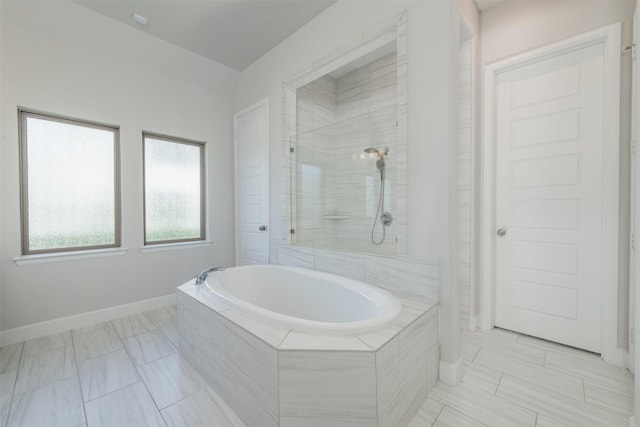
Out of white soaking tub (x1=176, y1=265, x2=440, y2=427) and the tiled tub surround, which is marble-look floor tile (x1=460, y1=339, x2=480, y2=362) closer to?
white soaking tub (x1=176, y1=265, x2=440, y2=427)

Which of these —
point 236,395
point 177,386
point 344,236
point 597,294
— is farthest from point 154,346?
point 597,294

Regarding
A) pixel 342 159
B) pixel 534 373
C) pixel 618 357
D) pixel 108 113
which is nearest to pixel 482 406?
pixel 534 373

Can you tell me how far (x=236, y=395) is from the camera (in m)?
1.37

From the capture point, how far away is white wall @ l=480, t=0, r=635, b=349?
170cm

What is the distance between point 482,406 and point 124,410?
6.31 ft

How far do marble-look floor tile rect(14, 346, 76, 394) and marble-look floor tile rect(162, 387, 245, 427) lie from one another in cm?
90

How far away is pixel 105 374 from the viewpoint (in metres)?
1.69

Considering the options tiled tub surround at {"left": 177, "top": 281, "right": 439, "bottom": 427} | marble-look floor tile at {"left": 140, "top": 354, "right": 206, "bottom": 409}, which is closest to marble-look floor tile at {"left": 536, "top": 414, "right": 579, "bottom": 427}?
tiled tub surround at {"left": 177, "top": 281, "right": 439, "bottom": 427}

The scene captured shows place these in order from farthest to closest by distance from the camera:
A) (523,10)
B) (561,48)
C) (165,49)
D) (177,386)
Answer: (165,49) < (523,10) < (561,48) < (177,386)

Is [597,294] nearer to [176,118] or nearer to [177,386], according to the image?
[177,386]

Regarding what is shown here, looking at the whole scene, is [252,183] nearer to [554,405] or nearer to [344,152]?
[344,152]

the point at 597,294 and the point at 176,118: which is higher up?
the point at 176,118

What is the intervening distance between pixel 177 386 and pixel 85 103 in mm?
2546

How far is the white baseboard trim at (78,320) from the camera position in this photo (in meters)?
2.07
